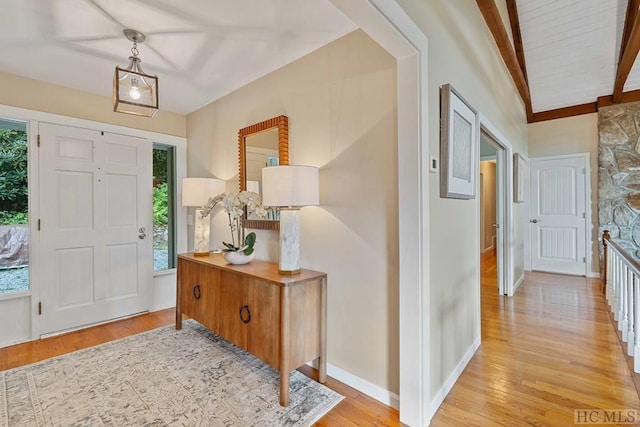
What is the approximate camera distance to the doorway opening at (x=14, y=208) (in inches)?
105

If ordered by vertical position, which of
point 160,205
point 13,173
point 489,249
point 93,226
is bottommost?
point 489,249

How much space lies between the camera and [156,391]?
6.29ft

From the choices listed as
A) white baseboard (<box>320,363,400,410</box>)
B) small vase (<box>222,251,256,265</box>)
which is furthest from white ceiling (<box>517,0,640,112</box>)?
white baseboard (<box>320,363,400,410</box>)

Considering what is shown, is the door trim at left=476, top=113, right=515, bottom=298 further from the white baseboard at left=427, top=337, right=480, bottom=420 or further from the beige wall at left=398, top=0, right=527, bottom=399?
the white baseboard at left=427, top=337, right=480, bottom=420

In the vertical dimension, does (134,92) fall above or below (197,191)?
above

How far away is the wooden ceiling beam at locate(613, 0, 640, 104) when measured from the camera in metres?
3.04

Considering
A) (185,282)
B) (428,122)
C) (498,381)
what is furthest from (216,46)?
(498,381)

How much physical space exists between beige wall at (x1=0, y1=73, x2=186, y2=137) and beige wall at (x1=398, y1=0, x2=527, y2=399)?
3088 millimetres

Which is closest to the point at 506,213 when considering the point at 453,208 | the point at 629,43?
the point at 629,43

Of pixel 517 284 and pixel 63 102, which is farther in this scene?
pixel 517 284

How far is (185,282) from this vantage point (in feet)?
9.13

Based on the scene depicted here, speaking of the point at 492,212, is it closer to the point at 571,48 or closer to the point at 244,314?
the point at 571,48

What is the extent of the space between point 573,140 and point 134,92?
243 inches

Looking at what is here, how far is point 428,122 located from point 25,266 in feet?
11.7
